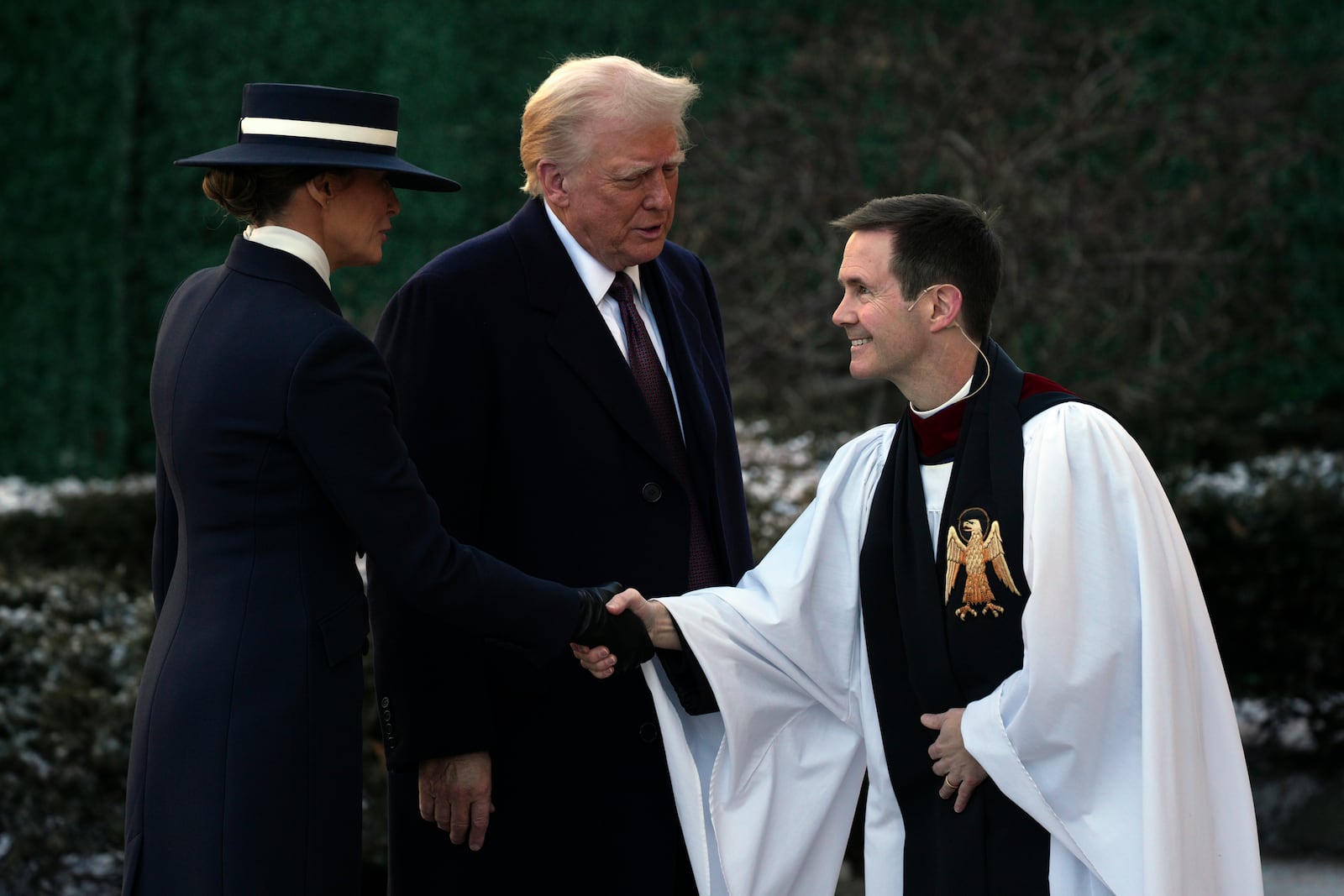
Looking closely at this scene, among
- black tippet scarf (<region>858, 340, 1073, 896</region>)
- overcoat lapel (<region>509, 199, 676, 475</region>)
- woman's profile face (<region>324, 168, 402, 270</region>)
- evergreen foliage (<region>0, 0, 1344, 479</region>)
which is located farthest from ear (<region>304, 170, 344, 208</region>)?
evergreen foliage (<region>0, 0, 1344, 479</region>)

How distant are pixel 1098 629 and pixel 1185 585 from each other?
0.52 ft

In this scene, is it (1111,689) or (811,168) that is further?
(811,168)

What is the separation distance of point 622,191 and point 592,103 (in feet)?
0.59

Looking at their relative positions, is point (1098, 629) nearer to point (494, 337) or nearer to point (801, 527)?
point (801, 527)

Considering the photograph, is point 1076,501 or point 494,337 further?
point 494,337

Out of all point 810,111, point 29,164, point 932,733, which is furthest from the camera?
point 29,164

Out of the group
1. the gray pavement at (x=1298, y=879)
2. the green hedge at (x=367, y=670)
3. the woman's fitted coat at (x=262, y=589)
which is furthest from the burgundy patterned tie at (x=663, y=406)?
the gray pavement at (x=1298, y=879)

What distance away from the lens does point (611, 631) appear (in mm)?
2635

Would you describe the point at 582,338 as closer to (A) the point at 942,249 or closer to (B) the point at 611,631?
(B) the point at 611,631

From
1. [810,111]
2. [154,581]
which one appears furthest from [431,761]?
[810,111]

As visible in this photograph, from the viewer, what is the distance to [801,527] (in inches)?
110

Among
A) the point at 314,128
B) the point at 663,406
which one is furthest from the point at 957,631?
the point at 314,128

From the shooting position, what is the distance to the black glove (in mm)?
2609

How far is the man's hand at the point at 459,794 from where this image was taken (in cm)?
270
